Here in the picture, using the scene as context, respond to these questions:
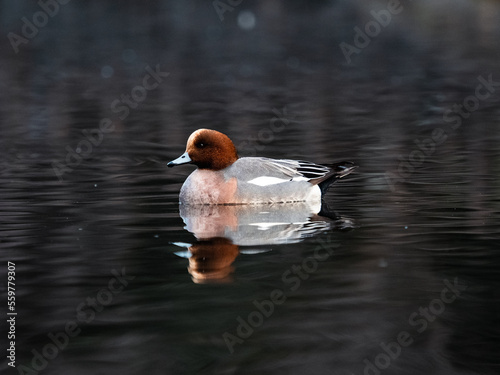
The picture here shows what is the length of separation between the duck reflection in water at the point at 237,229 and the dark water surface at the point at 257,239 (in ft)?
0.12

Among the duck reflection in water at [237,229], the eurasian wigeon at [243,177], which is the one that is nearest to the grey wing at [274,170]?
the eurasian wigeon at [243,177]

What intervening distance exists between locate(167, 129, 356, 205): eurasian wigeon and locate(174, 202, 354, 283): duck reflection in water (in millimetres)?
113

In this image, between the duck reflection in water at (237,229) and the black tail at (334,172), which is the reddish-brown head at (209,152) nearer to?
the duck reflection in water at (237,229)

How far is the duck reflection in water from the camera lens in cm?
836

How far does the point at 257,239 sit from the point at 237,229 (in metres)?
0.59

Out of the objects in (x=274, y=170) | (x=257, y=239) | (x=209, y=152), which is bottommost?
(x=257, y=239)

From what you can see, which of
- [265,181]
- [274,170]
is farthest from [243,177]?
[274,170]

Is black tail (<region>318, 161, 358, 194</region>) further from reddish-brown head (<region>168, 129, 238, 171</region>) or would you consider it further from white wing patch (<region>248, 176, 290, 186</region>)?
reddish-brown head (<region>168, 129, 238, 171</region>)

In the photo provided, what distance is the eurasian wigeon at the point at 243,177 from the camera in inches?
452

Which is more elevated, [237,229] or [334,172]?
[334,172]

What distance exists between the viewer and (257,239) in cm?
940

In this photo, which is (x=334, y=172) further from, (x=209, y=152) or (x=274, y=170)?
(x=209, y=152)

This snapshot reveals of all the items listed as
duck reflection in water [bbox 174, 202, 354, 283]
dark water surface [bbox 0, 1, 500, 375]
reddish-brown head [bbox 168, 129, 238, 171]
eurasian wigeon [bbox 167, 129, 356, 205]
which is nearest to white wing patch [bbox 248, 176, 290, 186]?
eurasian wigeon [bbox 167, 129, 356, 205]

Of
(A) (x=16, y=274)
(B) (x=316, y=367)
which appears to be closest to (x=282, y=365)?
(B) (x=316, y=367)
